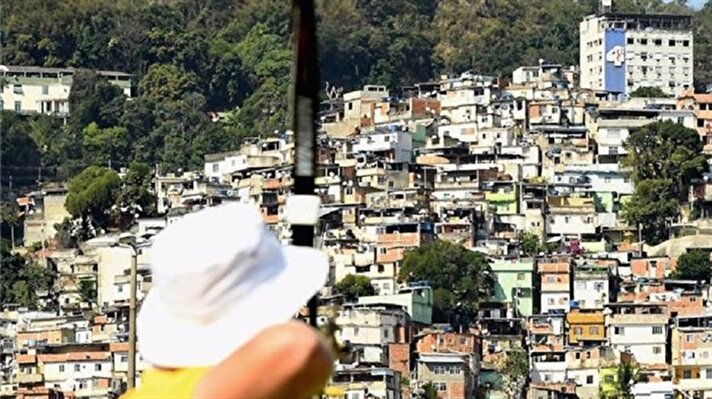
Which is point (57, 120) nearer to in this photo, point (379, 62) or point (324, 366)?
point (379, 62)

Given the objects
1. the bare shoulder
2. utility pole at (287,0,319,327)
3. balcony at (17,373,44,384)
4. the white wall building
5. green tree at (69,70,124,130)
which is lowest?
balcony at (17,373,44,384)

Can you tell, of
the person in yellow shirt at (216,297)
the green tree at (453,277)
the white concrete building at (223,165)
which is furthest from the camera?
the white concrete building at (223,165)

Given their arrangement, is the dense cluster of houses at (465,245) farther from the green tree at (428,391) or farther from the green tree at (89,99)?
the green tree at (89,99)

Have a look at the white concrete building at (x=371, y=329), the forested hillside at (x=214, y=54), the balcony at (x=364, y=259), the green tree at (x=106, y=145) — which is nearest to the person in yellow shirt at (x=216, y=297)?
the white concrete building at (x=371, y=329)

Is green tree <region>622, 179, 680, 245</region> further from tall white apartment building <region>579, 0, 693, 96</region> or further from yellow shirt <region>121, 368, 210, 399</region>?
yellow shirt <region>121, 368, 210, 399</region>

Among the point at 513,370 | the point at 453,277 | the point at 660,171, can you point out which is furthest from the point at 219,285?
the point at 660,171

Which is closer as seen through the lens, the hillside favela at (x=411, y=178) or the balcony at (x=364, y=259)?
the hillside favela at (x=411, y=178)

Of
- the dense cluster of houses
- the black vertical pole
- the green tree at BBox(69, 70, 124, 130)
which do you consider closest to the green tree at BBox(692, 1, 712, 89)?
the dense cluster of houses
